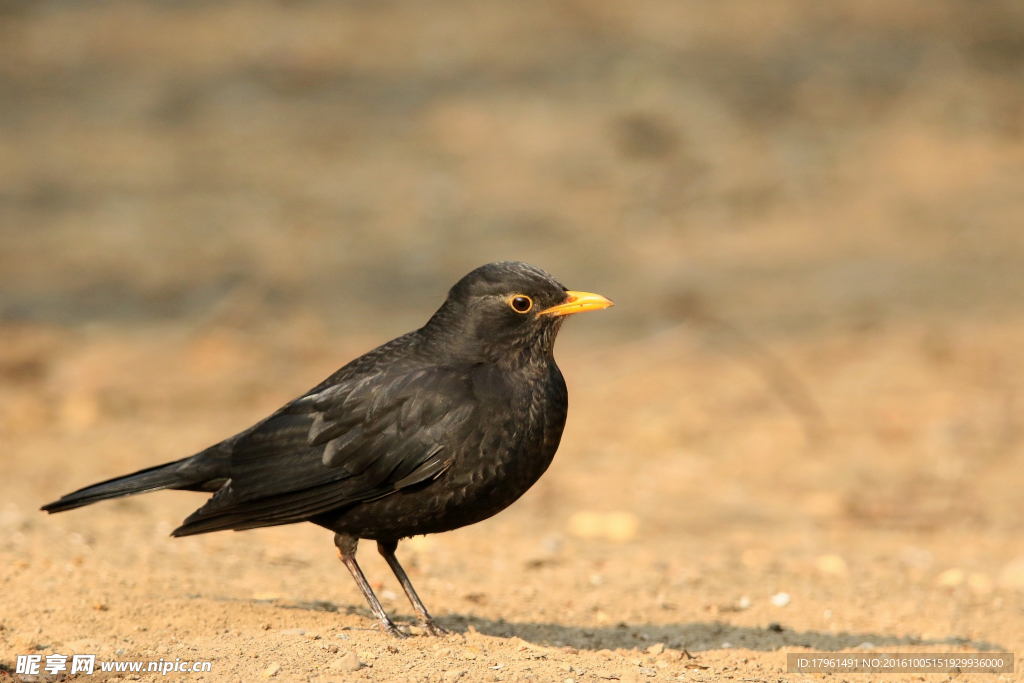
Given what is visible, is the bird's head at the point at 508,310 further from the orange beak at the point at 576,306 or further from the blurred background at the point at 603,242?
the blurred background at the point at 603,242

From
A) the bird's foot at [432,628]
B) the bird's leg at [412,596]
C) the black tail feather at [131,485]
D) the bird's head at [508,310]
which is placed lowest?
the bird's foot at [432,628]

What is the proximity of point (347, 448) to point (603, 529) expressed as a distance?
2.93 meters

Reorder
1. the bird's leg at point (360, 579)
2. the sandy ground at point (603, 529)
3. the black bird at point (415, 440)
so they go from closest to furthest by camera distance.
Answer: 1. the black bird at point (415, 440)
2. the sandy ground at point (603, 529)
3. the bird's leg at point (360, 579)

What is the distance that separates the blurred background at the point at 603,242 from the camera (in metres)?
7.98

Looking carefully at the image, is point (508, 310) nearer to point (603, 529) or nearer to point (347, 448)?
point (347, 448)

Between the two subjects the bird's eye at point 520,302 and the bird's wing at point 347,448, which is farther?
the bird's eye at point 520,302

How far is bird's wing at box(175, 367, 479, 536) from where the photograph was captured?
4.65 m

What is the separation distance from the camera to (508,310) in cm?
493

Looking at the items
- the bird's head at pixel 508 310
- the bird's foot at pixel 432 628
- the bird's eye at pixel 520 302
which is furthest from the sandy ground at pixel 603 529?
the bird's eye at pixel 520 302

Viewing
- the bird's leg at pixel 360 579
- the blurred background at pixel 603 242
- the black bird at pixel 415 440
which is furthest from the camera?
the blurred background at pixel 603 242

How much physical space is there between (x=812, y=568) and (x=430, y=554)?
6.97ft

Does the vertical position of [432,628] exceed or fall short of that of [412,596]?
it falls short

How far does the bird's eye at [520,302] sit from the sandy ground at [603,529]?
1325 mm

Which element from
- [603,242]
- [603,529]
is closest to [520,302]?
[603,529]
